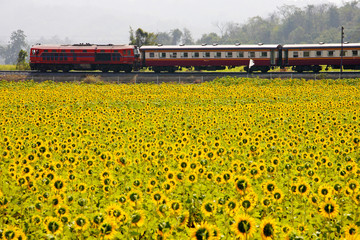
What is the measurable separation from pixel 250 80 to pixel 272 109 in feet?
53.2

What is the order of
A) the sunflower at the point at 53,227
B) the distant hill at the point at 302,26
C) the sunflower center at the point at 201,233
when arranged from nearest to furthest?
the sunflower center at the point at 201,233 < the sunflower at the point at 53,227 < the distant hill at the point at 302,26

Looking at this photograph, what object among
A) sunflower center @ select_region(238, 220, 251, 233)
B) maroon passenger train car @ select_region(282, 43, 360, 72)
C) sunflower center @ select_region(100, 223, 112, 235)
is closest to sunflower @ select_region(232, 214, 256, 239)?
sunflower center @ select_region(238, 220, 251, 233)

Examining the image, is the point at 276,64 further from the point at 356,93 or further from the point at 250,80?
the point at 356,93

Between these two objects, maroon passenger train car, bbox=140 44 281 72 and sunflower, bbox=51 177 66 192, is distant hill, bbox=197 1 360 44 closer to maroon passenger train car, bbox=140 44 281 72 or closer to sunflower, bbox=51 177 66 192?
maroon passenger train car, bbox=140 44 281 72

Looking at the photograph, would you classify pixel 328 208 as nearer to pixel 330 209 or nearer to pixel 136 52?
pixel 330 209

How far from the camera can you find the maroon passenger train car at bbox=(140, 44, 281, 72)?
1698 inches

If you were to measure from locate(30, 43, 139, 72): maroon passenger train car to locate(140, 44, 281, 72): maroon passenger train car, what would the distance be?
2.04 metres

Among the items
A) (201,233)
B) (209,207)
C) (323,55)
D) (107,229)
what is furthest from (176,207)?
(323,55)

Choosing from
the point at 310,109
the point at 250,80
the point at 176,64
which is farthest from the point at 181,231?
the point at 176,64

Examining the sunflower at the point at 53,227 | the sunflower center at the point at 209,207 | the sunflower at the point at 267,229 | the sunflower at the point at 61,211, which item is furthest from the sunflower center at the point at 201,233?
the sunflower at the point at 61,211

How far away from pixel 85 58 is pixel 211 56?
1433cm

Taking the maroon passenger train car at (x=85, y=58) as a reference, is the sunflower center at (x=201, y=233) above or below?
below

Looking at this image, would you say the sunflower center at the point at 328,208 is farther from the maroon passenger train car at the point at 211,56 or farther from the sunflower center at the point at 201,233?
the maroon passenger train car at the point at 211,56

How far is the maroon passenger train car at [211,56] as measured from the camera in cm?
4312
